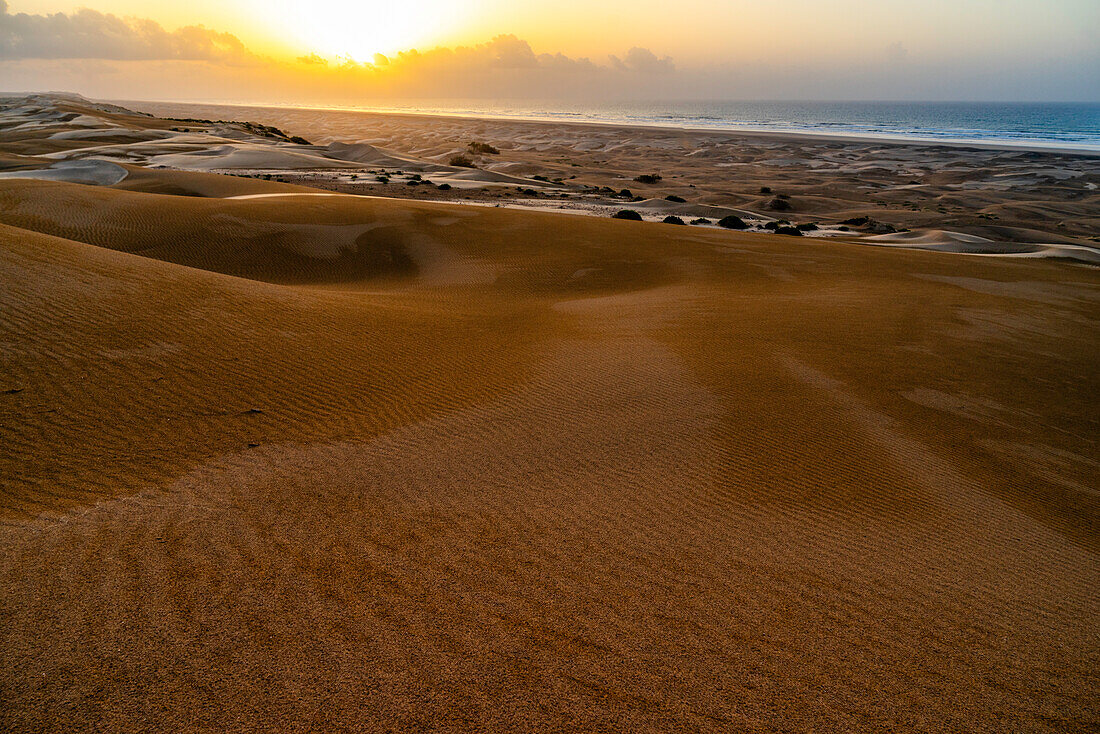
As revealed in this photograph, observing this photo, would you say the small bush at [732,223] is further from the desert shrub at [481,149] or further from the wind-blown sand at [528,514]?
the desert shrub at [481,149]

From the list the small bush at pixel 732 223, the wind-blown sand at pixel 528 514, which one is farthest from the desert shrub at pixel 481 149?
the wind-blown sand at pixel 528 514

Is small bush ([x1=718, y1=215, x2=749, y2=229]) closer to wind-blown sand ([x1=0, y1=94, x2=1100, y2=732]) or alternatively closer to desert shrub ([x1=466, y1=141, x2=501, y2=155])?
wind-blown sand ([x1=0, y1=94, x2=1100, y2=732])

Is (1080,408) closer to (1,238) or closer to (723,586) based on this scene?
(723,586)

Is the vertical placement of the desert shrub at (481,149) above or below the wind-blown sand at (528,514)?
above

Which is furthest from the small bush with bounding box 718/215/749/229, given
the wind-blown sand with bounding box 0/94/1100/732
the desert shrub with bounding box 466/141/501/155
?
the desert shrub with bounding box 466/141/501/155

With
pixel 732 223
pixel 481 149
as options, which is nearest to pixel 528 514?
pixel 732 223

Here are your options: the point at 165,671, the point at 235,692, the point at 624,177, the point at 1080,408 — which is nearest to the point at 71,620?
the point at 165,671

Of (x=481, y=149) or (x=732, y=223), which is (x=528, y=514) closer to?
(x=732, y=223)

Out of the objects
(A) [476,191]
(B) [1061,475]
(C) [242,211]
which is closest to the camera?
(B) [1061,475]
